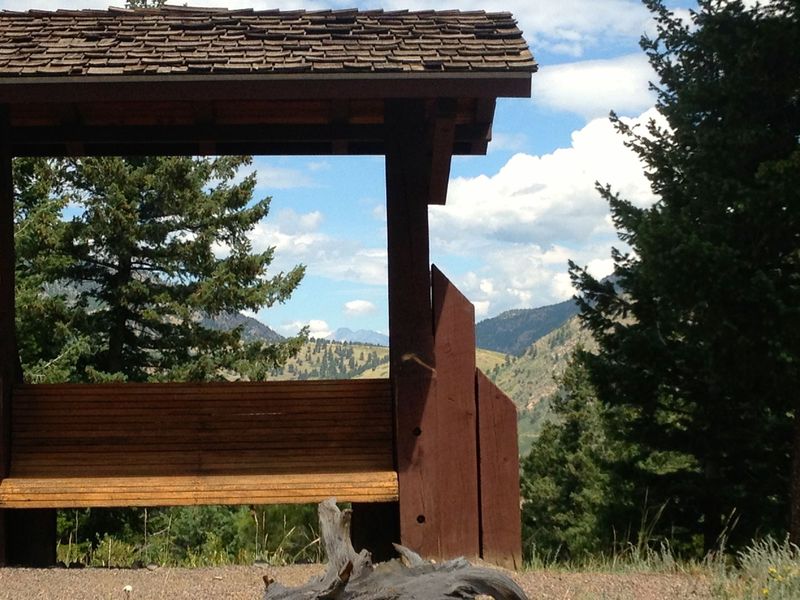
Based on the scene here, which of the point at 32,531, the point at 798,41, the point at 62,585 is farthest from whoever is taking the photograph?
the point at 798,41

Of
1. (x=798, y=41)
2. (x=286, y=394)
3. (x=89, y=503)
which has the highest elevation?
(x=798, y=41)

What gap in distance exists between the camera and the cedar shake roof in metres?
5.25

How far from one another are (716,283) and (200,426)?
6456 millimetres

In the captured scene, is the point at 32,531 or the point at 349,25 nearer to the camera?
the point at 349,25

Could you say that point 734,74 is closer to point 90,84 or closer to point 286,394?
point 286,394

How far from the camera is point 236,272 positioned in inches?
1011

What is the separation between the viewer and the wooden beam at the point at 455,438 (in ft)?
18.9

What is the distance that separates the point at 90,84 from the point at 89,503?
2.65 meters

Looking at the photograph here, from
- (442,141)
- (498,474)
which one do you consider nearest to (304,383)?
(498,474)

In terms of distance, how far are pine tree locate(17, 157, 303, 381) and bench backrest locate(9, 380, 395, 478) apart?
16628 mm

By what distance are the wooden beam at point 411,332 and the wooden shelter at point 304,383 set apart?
1 cm

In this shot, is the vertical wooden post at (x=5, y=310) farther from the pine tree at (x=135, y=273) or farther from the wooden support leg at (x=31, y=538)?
the pine tree at (x=135, y=273)

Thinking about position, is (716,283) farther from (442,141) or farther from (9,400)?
(9,400)

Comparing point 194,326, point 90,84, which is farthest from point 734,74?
point 194,326
